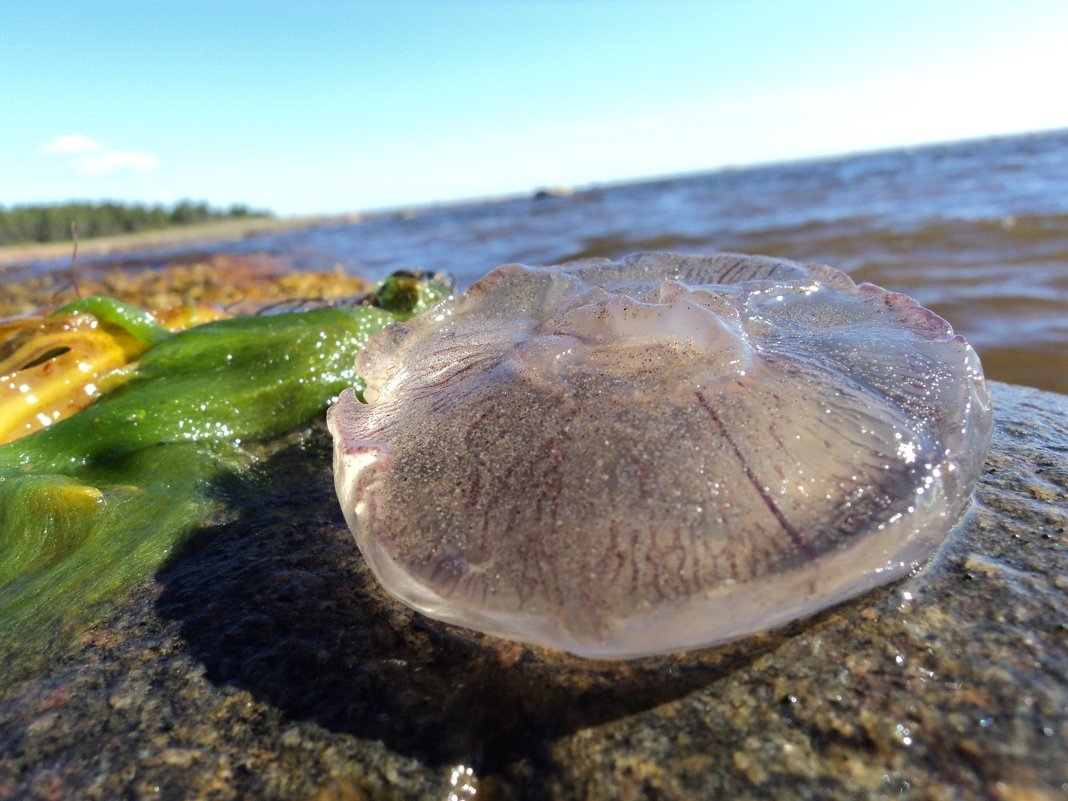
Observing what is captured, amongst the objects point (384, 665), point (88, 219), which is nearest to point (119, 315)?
point (384, 665)

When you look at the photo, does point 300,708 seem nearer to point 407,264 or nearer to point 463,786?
point 463,786

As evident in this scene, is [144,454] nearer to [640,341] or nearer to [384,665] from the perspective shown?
[384,665]

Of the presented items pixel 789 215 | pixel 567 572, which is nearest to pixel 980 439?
pixel 567 572

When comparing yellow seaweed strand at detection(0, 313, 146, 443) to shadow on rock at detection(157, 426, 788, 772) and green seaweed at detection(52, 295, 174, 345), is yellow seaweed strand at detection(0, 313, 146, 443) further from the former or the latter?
shadow on rock at detection(157, 426, 788, 772)

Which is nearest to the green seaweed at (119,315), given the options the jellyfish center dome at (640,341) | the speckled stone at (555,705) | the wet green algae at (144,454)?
the wet green algae at (144,454)

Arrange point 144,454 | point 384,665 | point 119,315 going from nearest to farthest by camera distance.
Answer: point 384,665 → point 144,454 → point 119,315

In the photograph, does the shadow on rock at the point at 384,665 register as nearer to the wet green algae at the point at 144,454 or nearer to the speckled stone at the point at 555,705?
the speckled stone at the point at 555,705

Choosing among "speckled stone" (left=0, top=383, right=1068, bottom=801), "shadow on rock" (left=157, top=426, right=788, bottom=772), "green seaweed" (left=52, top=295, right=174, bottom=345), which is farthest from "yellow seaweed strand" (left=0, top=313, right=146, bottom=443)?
"speckled stone" (left=0, top=383, right=1068, bottom=801)
